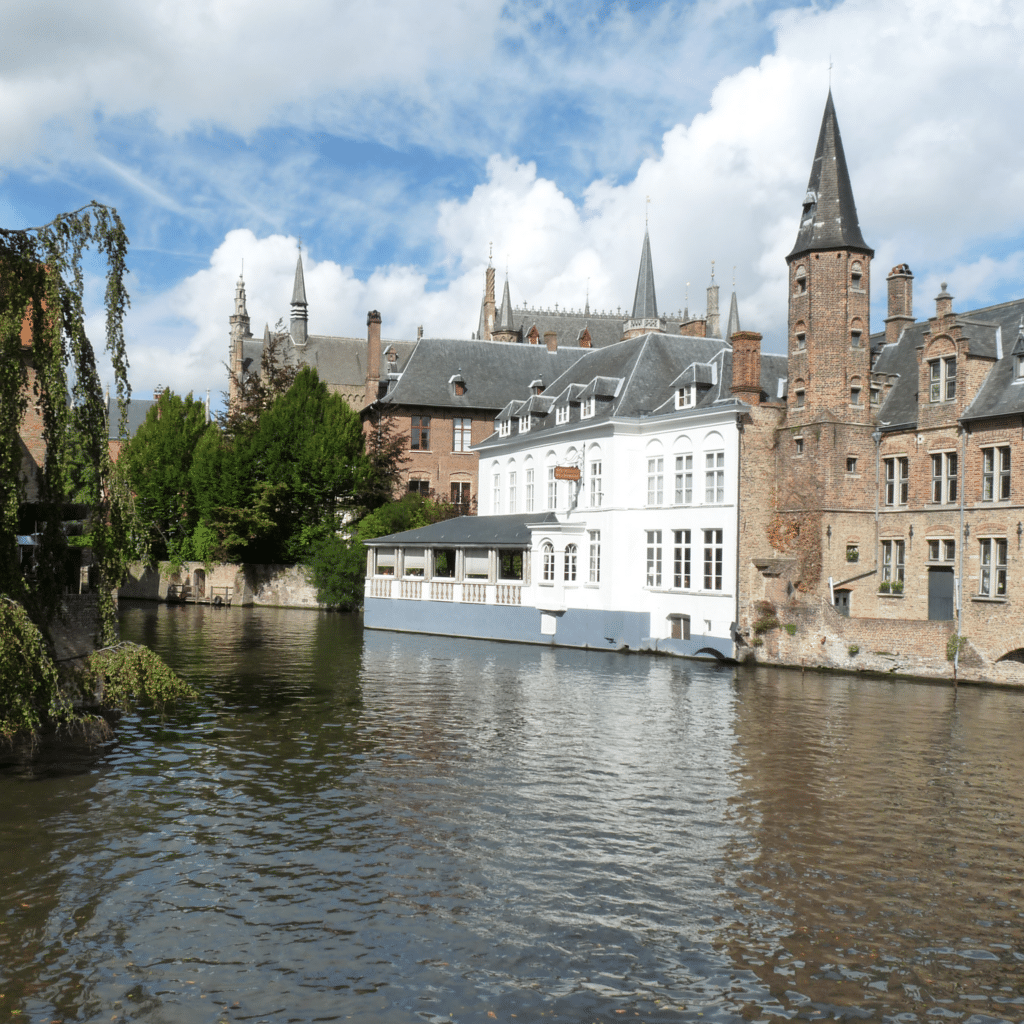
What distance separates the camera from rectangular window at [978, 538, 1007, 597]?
28750 millimetres

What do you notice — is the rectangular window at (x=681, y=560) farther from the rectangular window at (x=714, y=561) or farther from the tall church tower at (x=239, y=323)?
the tall church tower at (x=239, y=323)

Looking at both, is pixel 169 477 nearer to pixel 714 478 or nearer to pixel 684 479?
pixel 684 479

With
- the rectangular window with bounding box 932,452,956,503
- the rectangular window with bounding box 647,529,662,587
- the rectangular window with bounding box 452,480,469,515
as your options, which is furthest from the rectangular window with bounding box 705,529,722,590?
the rectangular window with bounding box 452,480,469,515

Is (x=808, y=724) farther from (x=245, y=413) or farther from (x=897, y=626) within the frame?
(x=245, y=413)

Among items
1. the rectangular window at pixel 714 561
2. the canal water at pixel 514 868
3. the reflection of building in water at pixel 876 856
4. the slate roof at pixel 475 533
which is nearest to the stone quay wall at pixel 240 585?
the slate roof at pixel 475 533

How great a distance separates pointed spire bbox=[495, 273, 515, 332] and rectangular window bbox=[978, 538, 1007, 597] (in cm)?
5335

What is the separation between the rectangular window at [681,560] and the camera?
3566 centimetres

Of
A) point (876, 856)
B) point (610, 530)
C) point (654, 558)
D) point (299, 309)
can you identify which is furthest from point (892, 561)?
point (299, 309)

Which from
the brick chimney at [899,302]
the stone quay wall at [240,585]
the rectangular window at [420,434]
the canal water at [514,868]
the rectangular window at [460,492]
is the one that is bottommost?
the canal water at [514,868]

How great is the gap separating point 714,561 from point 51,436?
24.0m

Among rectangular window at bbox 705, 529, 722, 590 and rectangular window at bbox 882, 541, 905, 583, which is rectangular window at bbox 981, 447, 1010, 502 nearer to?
rectangular window at bbox 882, 541, 905, 583

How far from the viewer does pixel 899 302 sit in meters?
37.9

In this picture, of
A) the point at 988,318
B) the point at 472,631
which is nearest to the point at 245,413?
the point at 472,631

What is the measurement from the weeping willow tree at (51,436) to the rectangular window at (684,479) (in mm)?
23180
